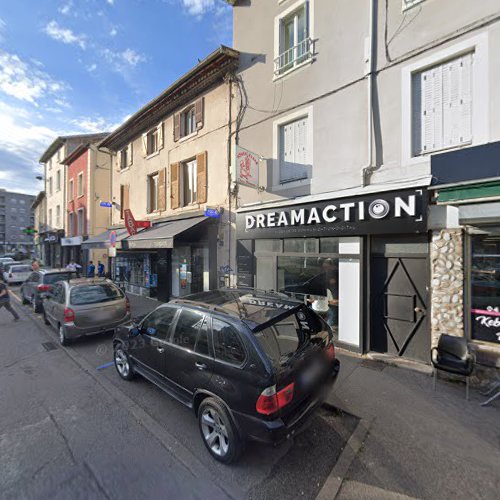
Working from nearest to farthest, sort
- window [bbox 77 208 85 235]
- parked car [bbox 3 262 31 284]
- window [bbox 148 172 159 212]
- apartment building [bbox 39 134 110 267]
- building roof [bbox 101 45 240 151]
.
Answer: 1. building roof [bbox 101 45 240 151]
2. window [bbox 148 172 159 212]
3. parked car [bbox 3 262 31 284]
4. window [bbox 77 208 85 235]
5. apartment building [bbox 39 134 110 267]

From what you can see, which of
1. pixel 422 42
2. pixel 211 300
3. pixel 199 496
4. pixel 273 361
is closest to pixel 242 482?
pixel 199 496

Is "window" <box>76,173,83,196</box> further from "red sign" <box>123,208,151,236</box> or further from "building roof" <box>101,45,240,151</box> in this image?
"red sign" <box>123,208,151,236</box>

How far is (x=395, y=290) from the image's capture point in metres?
5.31

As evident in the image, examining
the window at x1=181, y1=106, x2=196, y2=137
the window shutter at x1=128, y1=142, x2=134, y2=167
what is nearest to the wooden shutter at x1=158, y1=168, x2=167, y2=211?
the window at x1=181, y1=106, x2=196, y2=137

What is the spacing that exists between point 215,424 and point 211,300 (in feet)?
4.65

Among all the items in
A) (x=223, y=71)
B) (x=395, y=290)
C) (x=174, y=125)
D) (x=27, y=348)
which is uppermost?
(x=223, y=71)

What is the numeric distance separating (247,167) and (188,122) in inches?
185

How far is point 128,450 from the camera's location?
115 inches

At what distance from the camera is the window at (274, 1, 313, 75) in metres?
6.68

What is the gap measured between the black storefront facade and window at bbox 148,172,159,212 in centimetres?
685

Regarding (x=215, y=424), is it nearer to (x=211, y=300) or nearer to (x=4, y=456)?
(x=211, y=300)

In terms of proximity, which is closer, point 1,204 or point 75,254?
point 75,254

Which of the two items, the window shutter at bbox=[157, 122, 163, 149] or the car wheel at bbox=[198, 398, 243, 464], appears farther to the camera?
the window shutter at bbox=[157, 122, 163, 149]

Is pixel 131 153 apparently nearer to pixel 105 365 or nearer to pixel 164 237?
pixel 164 237
